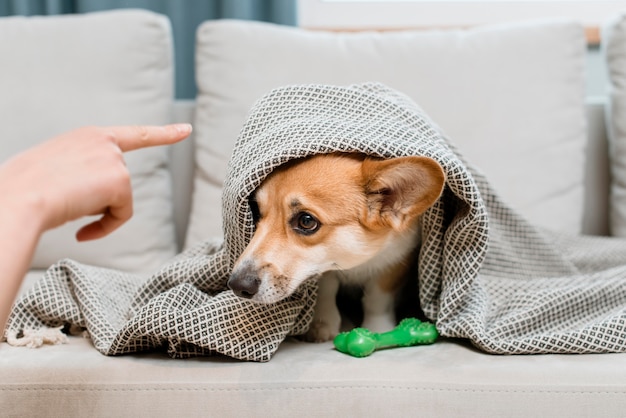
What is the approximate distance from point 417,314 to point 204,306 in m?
0.53

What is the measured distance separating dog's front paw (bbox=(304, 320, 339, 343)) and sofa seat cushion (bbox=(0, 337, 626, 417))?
0.21m

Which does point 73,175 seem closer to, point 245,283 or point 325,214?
point 245,283

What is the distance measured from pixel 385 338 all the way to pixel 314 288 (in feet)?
0.54

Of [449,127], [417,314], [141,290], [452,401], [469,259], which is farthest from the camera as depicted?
[449,127]

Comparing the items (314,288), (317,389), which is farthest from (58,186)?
(314,288)

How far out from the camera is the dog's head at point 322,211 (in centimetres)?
117

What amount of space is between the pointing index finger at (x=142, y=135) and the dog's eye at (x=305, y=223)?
32 centimetres

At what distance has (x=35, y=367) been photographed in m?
1.13

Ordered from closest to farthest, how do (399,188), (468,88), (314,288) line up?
(399,188) → (314,288) → (468,88)

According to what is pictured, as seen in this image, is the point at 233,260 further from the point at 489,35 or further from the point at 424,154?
the point at 489,35

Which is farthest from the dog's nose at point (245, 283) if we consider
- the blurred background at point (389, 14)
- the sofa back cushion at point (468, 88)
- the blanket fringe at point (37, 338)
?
the blurred background at point (389, 14)

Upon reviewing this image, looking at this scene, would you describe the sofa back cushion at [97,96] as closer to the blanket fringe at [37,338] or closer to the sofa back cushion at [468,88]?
the sofa back cushion at [468,88]

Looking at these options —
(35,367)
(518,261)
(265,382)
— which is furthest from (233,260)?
(518,261)

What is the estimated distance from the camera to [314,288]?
4.29 feet
